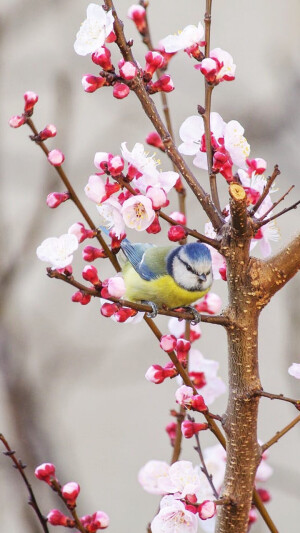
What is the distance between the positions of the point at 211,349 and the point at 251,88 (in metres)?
0.87

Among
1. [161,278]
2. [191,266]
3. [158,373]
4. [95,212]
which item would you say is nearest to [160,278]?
[161,278]

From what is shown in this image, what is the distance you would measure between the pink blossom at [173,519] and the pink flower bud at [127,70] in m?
0.34

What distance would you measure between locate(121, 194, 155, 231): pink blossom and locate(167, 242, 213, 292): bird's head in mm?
106

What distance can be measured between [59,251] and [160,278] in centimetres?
27

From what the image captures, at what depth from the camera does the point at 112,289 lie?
53 centimetres

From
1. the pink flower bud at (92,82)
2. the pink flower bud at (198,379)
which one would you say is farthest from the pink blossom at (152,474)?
the pink flower bud at (92,82)

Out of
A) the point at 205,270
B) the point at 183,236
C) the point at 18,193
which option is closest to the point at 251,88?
the point at 18,193

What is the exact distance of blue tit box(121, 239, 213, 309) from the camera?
76 centimetres

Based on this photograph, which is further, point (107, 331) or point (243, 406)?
point (107, 331)

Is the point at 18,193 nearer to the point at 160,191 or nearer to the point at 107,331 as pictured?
the point at 107,331

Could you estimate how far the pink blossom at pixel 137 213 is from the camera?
541 millimetres

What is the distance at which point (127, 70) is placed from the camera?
1.68 ft

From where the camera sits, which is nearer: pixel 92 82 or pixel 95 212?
pixel 92 82

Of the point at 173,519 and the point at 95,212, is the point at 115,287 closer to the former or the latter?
the point at 173,519
